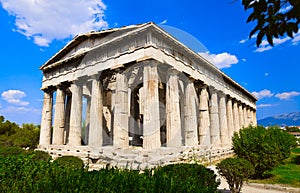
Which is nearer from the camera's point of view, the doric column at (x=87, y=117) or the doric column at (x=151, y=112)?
the doric column at (x=151, y=112)

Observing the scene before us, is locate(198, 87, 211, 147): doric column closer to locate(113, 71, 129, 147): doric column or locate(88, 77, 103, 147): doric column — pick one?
locate(113, 71, 129, 147): doric column

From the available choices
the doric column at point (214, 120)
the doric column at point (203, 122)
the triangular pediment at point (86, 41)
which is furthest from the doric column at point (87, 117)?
the doric column at point (214, 120)

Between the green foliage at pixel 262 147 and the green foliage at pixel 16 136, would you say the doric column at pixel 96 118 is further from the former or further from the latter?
the green foliage at pixel 16 136

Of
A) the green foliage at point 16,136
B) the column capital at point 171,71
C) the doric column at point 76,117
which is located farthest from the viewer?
the green foliage at point 16,136

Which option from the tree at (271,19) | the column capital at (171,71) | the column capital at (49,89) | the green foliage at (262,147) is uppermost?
the column capital at (49,89)

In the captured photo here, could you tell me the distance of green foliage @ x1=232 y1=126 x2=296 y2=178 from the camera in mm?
13203

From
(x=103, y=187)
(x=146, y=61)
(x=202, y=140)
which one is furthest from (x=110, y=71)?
(x=103, y=187)

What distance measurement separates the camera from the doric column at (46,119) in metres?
25.0

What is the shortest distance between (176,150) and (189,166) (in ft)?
29.9

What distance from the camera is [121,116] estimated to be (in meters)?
17.4

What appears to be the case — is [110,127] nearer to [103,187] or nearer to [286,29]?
[103,187]

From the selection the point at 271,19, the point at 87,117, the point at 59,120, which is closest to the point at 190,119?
the point at 59,120

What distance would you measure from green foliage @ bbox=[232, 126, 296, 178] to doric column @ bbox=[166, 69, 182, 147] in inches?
171

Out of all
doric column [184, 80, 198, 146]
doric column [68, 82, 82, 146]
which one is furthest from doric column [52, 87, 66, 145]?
doric column [184, 80, 198, 146]
